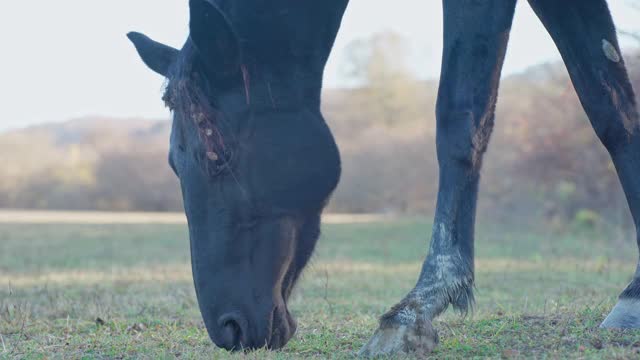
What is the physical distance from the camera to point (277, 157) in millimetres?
3750

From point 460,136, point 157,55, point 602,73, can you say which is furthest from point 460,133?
point 157,55

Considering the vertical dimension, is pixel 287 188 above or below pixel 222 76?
below

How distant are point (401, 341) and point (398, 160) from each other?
33475 millimetres

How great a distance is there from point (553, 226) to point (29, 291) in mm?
16823

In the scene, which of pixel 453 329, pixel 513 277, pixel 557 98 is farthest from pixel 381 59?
pixel 453 329

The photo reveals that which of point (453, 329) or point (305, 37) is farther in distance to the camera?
point (453, 329)

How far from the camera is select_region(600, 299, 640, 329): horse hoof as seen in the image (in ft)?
12.6

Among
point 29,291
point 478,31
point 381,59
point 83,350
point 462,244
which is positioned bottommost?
point 29,291

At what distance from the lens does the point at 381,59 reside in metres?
55.5

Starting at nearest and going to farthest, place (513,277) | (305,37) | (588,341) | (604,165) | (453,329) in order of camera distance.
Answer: (588,341), (305,37), (453,329), (513,277), (604,165)

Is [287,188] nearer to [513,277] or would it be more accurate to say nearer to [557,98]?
[513,277]

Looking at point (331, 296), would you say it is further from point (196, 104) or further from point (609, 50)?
point (196, 104)

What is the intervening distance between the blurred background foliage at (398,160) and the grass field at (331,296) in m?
1.22

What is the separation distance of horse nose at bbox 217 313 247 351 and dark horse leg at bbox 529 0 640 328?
5.81 ft
